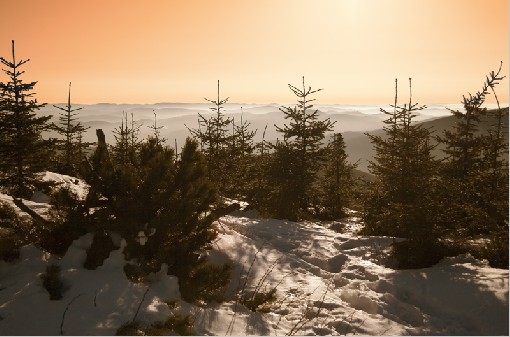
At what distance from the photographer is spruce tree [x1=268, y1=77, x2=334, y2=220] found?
1562 cm

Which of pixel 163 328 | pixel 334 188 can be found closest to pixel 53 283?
pixel 163 328

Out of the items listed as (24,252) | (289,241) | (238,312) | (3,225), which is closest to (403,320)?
(238,312)

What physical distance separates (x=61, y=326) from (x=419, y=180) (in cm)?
956

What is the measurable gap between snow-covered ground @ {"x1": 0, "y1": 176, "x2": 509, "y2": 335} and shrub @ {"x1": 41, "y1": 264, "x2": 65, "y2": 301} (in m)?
0.07

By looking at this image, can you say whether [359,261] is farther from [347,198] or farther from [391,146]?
[347,198]

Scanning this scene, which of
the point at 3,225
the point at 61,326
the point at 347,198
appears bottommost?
the point at 347,198

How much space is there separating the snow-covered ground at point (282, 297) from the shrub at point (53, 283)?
7cm

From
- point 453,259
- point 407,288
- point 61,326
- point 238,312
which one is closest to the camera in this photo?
point 61,326

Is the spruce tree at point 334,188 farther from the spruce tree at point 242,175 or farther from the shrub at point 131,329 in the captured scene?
the shrub at point 131,329

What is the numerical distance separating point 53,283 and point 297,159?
12.6 meters

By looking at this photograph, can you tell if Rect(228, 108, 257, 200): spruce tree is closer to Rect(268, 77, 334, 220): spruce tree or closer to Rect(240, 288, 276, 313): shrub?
Rect(268, 77, 334, 220): spruce tree

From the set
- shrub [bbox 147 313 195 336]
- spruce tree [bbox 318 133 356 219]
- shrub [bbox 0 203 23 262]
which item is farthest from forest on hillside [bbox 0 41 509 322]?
spruce tree [bbox 318 133 356 219]

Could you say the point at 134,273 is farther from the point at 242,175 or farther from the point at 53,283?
the point at 242,175

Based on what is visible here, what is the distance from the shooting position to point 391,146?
509 inches
